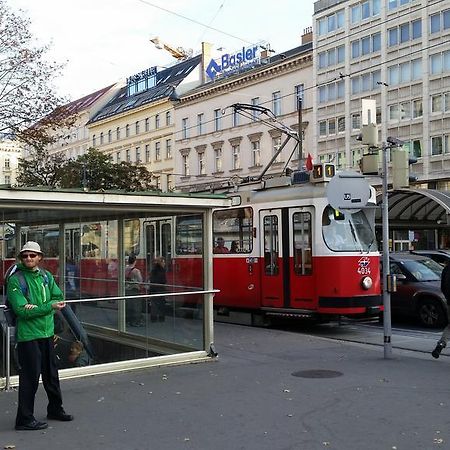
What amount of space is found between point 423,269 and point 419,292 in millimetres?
955

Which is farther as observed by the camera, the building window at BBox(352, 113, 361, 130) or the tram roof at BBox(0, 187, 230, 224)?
the building window at BBox(352, 113, 361, 130)

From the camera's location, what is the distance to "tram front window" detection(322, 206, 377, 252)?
1356 centimetres

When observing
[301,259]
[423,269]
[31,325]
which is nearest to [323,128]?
[423,269]

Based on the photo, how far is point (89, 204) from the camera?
9.11 m

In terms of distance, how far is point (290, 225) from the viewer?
46.4 ft

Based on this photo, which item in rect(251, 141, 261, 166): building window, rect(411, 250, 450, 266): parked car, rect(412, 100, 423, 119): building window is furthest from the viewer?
rect(251, 141, 261, 166): building window

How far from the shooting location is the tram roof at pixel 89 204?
8.48 meters

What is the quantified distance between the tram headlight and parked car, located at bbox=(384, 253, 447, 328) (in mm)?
2312

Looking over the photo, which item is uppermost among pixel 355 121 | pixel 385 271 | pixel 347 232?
pixel 355 121

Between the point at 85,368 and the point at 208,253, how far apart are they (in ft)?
8.26

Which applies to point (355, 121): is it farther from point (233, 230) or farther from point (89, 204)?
point (89, 204)

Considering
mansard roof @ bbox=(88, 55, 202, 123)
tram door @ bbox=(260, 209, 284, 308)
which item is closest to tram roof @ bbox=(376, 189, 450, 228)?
tram door @ bbox=(260, 209, 284, 308)

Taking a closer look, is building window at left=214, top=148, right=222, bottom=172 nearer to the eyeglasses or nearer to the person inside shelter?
the person inside shelter

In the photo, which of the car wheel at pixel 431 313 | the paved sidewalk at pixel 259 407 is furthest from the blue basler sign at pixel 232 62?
the paved sidewalk at pixel 259 407
